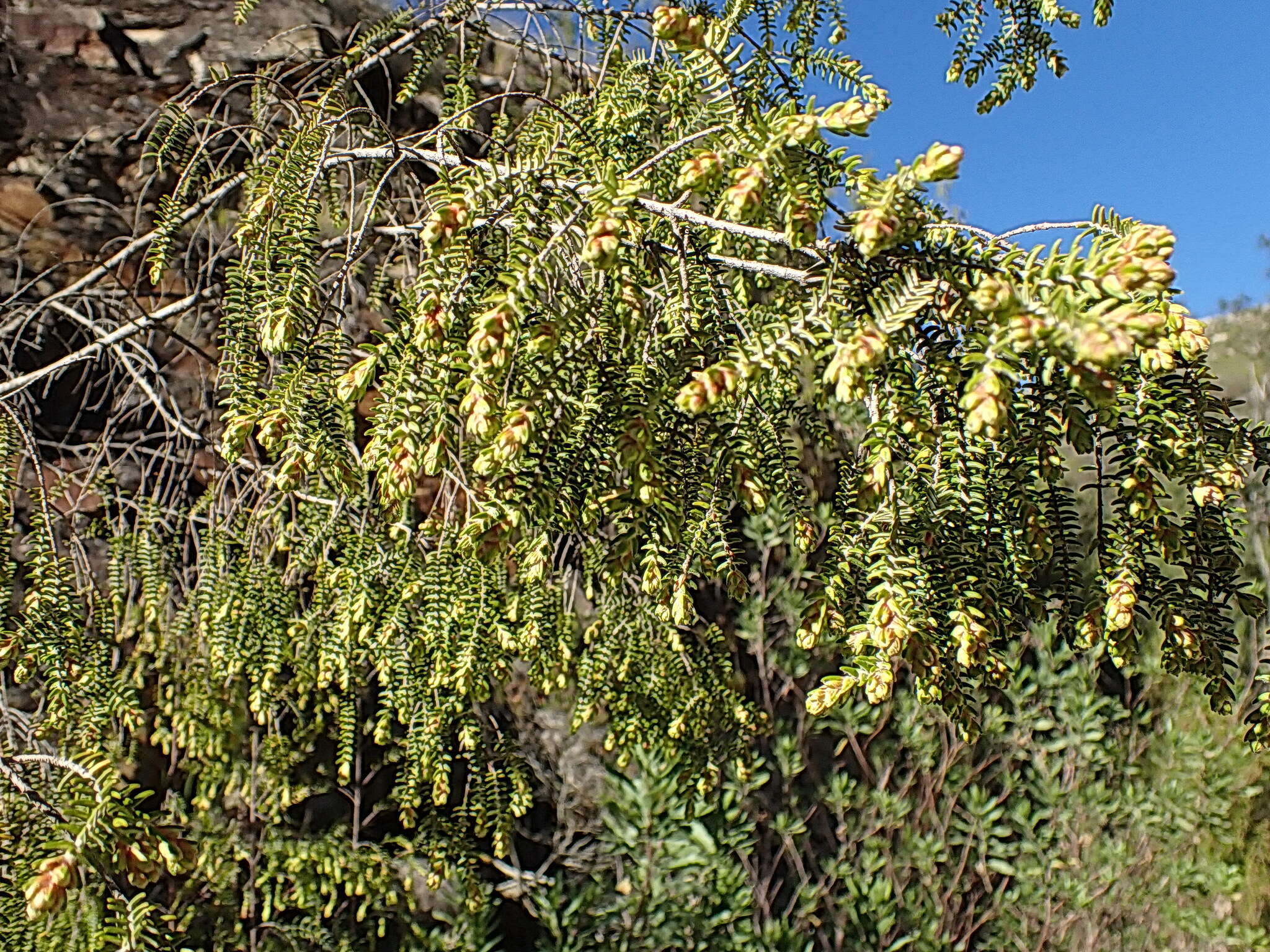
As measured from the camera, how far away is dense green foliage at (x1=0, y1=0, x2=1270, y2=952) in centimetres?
86

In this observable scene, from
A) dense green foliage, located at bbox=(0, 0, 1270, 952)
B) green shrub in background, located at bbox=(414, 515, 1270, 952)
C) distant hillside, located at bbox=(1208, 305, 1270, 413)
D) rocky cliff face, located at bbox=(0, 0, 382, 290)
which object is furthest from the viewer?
distant hillside, located at bbox=(1208, 305, 1270, 413)

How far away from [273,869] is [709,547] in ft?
6.78

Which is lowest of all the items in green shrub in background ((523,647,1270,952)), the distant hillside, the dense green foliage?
green shrub in background ((523,647,1270,952))

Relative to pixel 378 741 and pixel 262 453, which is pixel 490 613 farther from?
pixel 262 453

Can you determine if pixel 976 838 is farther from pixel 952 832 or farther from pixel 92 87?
pixel 92 87

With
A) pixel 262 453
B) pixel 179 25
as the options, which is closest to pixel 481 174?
pixel 262 453

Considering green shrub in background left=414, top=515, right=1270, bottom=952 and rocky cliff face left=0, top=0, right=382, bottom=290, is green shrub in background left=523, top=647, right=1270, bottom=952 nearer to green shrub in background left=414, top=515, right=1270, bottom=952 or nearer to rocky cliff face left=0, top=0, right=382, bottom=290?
green shrub in background left=414, top=515, right=1270, bottom=952

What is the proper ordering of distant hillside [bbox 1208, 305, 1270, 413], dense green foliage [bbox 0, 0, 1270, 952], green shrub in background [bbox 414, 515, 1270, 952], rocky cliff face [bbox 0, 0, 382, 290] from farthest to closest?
distant hillside [bbox 1208, 305, 1270, 413] → green shrub in background [bbox 414, 515, 1270, 952] → rocky cliff face [bbox 0, 0, 382, 290] → dense green foliage [bbox 0, 0, 1270, 952]

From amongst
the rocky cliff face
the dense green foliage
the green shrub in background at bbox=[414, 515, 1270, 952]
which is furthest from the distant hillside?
the rocky cliff face

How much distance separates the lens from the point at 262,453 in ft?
8.97

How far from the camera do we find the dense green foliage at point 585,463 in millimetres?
855

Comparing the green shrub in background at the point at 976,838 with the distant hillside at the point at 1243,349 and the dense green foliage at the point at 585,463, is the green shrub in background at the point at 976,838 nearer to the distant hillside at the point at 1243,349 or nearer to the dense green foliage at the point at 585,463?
the dense green foliage at the point at 585,463

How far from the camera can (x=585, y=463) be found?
1.01 m

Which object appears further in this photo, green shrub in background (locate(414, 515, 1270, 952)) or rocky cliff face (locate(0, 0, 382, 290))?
green shrub in background (locate(414, 515, 1270, 952))
